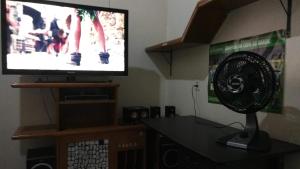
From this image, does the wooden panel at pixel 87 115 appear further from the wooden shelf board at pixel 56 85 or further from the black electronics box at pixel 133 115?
the wooden shelf board at pixel 56 85

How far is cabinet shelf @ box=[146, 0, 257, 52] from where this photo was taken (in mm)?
1613

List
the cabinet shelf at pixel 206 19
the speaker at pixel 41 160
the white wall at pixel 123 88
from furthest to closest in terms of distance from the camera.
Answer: the white wall at pixel 123 88
the speaker at pixel 41 160
the cabinet shelf at pixel 206 19

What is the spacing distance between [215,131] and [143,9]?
1690 millimetres

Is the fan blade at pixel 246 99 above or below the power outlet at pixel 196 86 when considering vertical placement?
below

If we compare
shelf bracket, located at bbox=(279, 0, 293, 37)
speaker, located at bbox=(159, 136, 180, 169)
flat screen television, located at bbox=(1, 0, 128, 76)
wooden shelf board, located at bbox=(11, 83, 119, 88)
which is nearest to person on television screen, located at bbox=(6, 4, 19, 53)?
flat screen television, located at bbox=(1, 0, 128, 76)

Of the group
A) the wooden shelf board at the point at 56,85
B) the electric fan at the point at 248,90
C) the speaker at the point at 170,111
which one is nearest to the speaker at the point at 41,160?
the wooden shelf board at the point at 56,85

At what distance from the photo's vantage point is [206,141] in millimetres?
1354

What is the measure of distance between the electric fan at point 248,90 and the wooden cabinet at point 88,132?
3.31ft

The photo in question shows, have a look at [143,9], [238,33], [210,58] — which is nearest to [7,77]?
[143,9]

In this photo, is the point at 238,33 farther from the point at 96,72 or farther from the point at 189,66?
the point at 96,72

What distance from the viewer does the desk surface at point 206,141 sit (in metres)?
1.09

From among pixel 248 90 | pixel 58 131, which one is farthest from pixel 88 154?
pixel 248 90

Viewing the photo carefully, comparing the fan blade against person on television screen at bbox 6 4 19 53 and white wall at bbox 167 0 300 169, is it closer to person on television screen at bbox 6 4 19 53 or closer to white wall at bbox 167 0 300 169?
white wall at bbox 167 0 300 169

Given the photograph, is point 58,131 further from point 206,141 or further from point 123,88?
point 206,141
